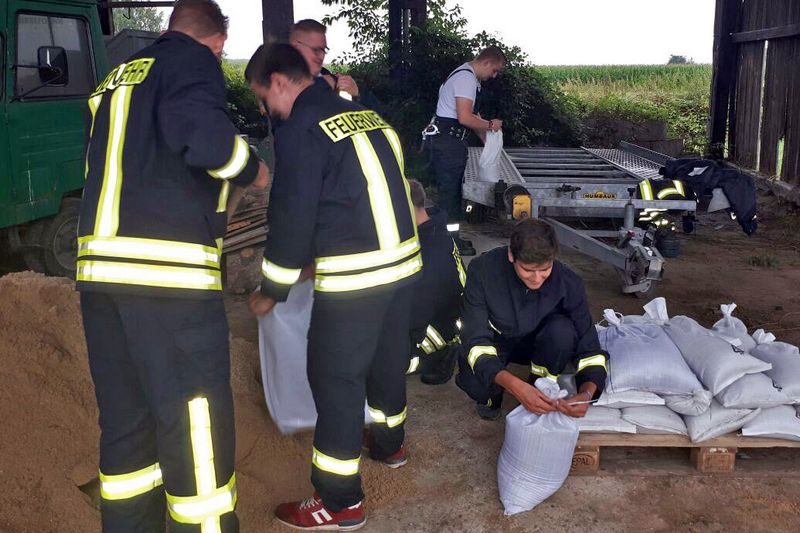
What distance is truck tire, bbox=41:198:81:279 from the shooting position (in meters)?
5.38

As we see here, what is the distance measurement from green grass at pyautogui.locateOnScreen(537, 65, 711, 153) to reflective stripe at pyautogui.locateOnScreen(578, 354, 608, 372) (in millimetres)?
9693

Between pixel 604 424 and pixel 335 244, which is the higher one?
pixel 335 244

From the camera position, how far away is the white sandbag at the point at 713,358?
315 cm

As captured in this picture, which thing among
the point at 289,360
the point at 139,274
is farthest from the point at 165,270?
the point at 289,360

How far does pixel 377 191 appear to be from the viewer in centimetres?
266

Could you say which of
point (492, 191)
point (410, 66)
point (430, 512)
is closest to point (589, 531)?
point (430, 512)

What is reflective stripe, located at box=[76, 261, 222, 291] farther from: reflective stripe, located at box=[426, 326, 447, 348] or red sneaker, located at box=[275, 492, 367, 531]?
reflective stripe, located at box=[426, 326, 447, 348]

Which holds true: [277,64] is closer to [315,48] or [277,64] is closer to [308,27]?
[315,48]

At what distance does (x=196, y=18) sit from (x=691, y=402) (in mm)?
2404

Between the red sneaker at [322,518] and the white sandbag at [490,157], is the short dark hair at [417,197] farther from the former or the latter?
the white sandbag at [490,157]

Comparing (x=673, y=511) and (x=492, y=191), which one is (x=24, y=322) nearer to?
(x=673, y=511)

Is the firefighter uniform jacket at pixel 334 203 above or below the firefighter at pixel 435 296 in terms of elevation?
above

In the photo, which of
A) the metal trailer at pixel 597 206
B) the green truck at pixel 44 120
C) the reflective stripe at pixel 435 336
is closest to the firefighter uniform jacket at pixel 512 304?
the reflective stripe at pixel 435 336

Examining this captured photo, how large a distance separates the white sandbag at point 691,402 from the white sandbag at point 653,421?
0.16 feet
